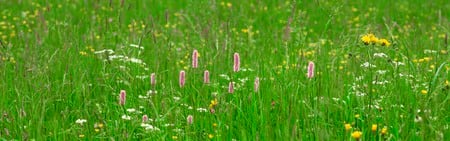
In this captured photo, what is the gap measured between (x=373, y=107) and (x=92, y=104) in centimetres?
149

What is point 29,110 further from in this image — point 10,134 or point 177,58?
point 177,58

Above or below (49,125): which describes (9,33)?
above

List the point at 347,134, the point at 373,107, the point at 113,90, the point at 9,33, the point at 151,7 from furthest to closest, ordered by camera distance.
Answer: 1. the point at 151,7
2. the point at 9,33
3. the point at 113,90
4. the point at 373,107
5. the point at 347,134

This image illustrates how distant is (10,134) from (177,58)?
181 cm

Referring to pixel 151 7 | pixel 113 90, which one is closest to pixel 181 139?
pixel 113 90

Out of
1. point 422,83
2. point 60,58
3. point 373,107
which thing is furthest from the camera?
point 60,58

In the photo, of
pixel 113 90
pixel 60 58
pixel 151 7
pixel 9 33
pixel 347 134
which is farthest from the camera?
pixel 151 7

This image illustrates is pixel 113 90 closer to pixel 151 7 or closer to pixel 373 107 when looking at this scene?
pixel 373 107

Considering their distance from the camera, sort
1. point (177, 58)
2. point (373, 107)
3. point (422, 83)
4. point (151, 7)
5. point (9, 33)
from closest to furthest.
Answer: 1. point (373, 107)
2. point (422, 83)
3. point (177, 58)
4. point (9, 33)
5. point (151, 7)

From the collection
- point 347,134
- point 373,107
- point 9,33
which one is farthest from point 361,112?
point 9,33

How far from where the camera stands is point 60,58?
4766mm

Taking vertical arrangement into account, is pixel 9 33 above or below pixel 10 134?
above

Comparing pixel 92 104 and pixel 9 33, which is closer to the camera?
pixel 92 104

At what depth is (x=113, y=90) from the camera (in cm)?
423
